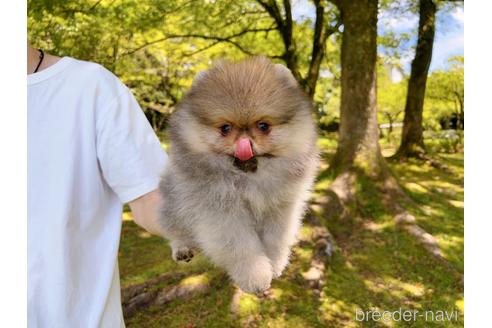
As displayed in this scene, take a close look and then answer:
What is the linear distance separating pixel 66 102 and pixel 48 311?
2.61 feet

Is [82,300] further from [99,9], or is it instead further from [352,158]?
[99,9]

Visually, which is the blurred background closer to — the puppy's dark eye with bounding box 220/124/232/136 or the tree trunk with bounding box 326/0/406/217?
the tree trunk with bounding box 326/0/406/217

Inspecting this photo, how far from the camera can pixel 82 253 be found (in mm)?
1680

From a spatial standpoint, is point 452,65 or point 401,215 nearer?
point 401,215

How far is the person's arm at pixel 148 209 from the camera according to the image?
1.58 m

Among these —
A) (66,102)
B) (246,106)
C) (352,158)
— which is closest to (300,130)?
(246,106)

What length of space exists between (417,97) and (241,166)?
779cm

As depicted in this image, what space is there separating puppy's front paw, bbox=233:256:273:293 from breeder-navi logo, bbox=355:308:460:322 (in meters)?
3.21

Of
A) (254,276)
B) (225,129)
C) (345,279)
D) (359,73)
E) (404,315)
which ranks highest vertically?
(359,73)

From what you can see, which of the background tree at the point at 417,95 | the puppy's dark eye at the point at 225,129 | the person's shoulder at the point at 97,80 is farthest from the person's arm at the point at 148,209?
the background tree at the point at 417,95

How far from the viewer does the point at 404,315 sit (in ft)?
13.6

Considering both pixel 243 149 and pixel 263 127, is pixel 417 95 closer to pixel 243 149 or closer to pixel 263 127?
pixel 263 127

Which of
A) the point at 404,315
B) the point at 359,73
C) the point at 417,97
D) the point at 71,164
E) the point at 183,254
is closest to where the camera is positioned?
the point at 183,254

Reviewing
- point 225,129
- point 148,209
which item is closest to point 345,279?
point 148,209
